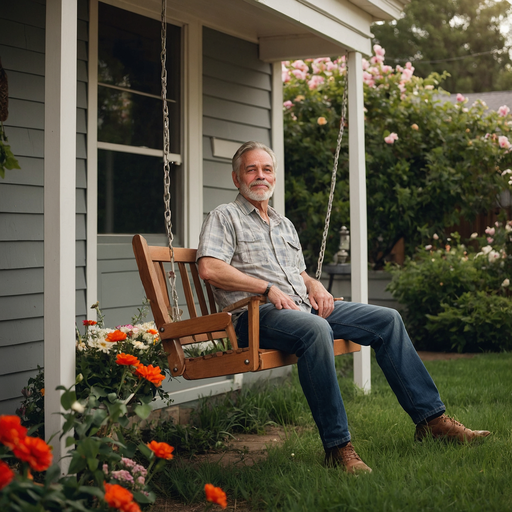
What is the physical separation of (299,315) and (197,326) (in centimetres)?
44

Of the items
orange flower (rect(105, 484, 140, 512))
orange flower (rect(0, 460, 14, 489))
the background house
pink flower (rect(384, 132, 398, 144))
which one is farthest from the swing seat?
pink flower (rect(384, 132, 398, 144))

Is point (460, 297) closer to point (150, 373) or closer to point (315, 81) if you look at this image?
point (315, 81)

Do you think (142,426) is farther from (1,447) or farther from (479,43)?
(479,43)

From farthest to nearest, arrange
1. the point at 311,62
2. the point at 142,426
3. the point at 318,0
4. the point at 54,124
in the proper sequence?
the point at 311,62
the point at 318,0
the point at 142,426
the point at 54,124

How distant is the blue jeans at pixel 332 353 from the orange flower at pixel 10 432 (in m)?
1.24

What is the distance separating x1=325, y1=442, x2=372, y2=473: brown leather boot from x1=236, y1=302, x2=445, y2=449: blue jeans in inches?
1.4

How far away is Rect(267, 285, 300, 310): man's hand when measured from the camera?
2.94 meters

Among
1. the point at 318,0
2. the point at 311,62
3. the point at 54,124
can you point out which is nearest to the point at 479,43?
the point at 311,62

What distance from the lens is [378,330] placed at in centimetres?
311

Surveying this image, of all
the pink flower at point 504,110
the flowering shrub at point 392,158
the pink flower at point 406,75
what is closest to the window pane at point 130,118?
the flowering shrub at point 392,158

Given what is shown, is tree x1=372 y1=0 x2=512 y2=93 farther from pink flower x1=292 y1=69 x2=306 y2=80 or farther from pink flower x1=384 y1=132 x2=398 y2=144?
pink flower x1=384 y1=132 x2=398 y2=144

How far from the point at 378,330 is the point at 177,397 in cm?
144

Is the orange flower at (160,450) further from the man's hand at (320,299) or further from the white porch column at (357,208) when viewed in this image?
the white porch column at (357,208)

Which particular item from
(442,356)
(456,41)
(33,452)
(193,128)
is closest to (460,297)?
(442,356)
